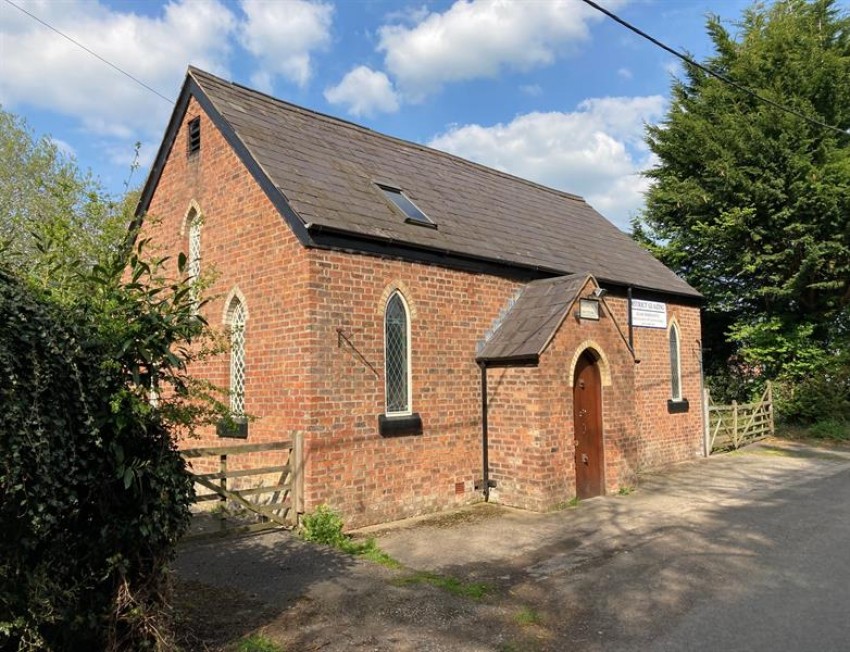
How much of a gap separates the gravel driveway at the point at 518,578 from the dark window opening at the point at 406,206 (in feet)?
16.7

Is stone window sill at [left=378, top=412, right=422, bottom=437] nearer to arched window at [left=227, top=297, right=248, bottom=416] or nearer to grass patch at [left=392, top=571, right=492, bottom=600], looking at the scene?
arched window at [left=227, top=297, right=248, bottom=416]

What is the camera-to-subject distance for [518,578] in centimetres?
707

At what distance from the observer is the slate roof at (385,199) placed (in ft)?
32.7

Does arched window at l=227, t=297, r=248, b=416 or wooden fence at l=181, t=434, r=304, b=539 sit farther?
arched window at l=227, t=297, r=248, b=416

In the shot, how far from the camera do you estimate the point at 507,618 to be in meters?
5.73

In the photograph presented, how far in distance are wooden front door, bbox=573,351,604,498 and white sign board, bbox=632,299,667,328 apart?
4.02 meters

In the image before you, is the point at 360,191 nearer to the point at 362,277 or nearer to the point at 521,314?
the point at 362,277

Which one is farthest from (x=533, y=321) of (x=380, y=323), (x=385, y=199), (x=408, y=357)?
(x=385, y=199)

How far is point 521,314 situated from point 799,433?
14089mm

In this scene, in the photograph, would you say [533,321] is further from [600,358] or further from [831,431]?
[831,431]

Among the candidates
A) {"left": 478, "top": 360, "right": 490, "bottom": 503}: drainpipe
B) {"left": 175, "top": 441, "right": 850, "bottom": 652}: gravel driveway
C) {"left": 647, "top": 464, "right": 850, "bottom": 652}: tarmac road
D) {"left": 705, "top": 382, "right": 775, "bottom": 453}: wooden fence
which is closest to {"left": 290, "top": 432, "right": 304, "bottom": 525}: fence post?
{"left": 175, "top": 441, "right": 850, "bottom": 652}: gravel driveway

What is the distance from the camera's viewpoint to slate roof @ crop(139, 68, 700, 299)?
32.7 feet

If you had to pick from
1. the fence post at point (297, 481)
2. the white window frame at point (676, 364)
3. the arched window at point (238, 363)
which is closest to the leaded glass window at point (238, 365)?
the arched window at point (238, 363)

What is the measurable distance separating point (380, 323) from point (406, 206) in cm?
281
